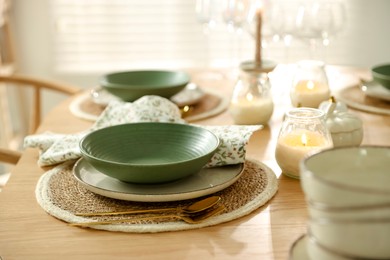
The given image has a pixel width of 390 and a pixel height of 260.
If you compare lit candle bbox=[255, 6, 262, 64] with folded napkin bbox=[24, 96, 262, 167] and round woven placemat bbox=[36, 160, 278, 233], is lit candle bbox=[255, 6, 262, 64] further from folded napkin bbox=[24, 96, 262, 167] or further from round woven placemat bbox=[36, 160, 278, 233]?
round woven placemat bbox=[36, 160, 278, 233]

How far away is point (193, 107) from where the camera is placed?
179 cm

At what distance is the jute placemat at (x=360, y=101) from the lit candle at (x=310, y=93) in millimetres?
102

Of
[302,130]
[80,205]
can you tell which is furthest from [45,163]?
[302,130]

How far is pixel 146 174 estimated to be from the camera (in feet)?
3.60

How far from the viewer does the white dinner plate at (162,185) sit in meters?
1.08

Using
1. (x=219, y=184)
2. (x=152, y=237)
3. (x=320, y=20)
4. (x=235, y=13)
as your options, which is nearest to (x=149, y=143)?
(x=219, y=184)

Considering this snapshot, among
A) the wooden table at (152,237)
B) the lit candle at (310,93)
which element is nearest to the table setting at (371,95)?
the lit candle at (310,93)

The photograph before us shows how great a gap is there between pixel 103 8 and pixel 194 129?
2304 mm

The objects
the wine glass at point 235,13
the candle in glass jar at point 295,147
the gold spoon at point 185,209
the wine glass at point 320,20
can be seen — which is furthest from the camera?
the wine glass at point 235,13

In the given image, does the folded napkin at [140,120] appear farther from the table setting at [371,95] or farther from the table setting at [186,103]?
the table setting at [371,95]

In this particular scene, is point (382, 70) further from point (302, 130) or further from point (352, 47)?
point (352, 47)

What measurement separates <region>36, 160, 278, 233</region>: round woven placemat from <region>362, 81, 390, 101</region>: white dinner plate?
2.12 feet

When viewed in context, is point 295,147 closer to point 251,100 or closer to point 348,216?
point 251,100

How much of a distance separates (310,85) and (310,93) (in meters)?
0.02
